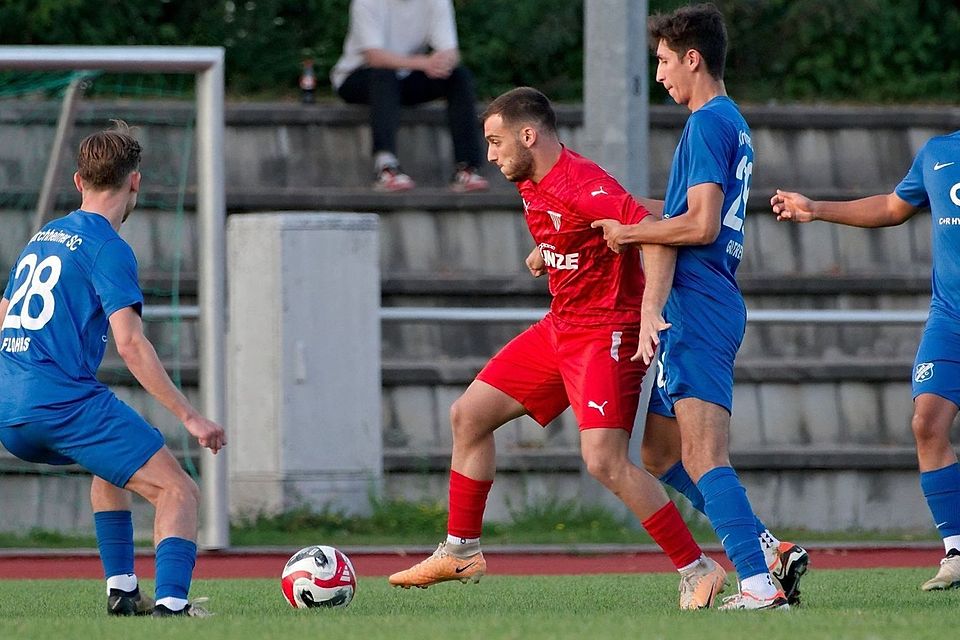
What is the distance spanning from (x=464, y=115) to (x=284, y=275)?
288 cm

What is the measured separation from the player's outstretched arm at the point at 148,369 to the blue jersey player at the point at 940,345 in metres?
2.72

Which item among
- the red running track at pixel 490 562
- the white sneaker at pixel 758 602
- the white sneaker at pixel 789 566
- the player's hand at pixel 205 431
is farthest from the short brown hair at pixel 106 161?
the red running track at pixel 490 562

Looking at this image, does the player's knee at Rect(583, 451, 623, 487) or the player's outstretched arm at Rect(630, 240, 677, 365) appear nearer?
the player's outstretched arm at Rect(630, 240, 677, 365)

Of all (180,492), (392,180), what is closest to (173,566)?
(180,492)

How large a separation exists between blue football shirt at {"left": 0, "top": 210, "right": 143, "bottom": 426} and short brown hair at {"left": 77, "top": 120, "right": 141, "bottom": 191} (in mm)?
181

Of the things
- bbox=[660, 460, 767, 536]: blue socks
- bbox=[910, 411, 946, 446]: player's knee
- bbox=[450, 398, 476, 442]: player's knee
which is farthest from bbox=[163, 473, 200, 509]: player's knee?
bbox=[910, 411, 946, 446]: player's knee

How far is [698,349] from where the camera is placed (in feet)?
19.8

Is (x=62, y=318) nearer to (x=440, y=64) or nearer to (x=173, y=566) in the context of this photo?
(x=173, y=566)

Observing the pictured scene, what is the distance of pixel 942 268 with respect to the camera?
7.17 metres

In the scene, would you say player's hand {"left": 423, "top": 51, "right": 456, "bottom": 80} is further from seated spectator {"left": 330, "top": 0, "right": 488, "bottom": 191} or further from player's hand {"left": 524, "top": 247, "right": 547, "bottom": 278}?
player's hand {"left": 524, "top": 247, "right": 547, "bottom": 278}

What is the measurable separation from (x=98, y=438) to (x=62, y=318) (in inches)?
17.1

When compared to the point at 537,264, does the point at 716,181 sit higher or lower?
higher

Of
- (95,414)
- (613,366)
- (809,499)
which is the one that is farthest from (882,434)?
(95,414)

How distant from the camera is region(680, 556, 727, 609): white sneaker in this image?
6258 mm
